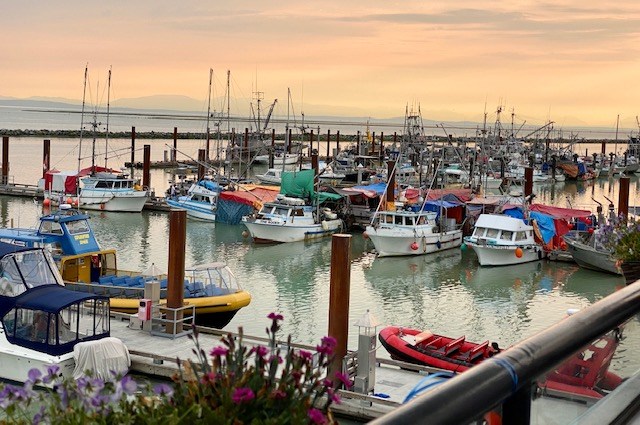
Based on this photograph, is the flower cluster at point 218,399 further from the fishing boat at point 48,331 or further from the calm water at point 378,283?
the calm water at point 378,283

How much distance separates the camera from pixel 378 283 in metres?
31.5

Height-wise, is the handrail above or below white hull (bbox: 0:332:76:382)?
above

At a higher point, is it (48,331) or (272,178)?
(272,178)

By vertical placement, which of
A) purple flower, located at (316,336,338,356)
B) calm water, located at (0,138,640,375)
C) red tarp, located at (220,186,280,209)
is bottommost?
calm water, located at (0,138,640,375)

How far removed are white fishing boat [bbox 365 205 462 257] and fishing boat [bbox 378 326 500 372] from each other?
56.8 ft

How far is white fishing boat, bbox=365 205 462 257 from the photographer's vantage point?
3666cm

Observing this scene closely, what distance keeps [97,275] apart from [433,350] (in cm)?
962

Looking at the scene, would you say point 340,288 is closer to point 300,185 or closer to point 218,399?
point 218,399

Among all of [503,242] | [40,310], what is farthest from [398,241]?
[40,310]

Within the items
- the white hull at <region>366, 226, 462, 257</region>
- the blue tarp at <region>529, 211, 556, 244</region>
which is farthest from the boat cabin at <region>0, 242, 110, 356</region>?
the blue tarp at <region>529, 211, 556, 244</region>

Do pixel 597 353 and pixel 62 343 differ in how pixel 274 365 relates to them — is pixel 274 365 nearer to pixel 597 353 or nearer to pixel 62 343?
pixel 597 353

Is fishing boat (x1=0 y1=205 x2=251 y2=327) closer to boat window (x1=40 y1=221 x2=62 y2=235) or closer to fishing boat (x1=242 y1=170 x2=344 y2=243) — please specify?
boat window (x1=40 y1=221 x2=62 y2=235)

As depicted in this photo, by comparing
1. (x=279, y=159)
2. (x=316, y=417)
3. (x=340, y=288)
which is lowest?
(x=340, y=288)

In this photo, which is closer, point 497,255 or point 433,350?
point 433,350
